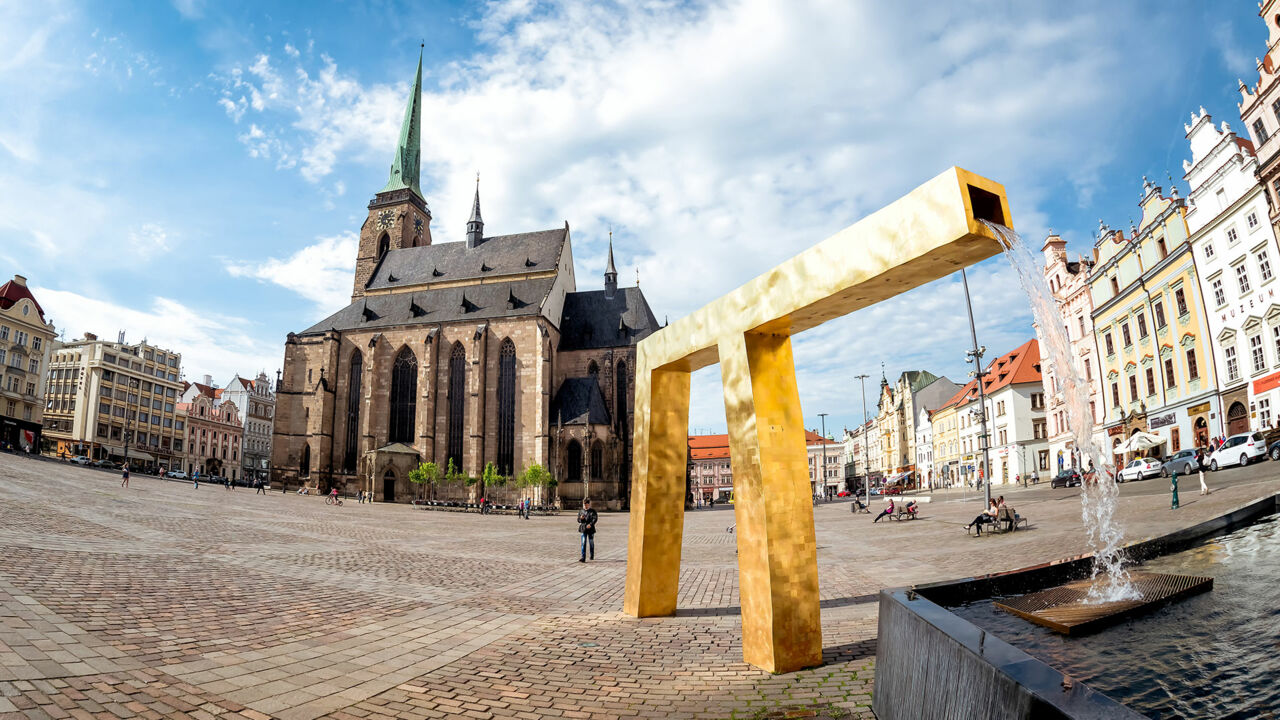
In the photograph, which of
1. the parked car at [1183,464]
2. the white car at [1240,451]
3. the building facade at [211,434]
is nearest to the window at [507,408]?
the parked car at [1183,464]

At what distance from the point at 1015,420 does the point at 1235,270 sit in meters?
26.2

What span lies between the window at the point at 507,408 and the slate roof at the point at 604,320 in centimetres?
504

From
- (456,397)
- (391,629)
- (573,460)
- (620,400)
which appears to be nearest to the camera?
(391,629)

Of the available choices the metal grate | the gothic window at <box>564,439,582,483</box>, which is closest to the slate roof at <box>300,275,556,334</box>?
the gothic window at <box>564,439,582,483</box>

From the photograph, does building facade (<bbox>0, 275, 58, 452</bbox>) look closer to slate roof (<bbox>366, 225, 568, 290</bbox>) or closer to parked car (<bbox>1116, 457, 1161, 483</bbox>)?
slate roof (<bbox>366, 225, 568, 290</bbox>)

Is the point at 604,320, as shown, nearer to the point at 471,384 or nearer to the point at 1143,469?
the point at 471,384

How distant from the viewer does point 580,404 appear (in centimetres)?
4972

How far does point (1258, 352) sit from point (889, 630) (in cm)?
3401

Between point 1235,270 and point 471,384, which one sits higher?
point 1235,270

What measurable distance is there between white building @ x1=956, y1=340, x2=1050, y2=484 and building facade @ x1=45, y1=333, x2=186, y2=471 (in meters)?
86.4

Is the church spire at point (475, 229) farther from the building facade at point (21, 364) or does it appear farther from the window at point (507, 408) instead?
the building facade at point (21, 364)

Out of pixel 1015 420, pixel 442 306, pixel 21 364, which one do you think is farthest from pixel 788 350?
pixel 21 364

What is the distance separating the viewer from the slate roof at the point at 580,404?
48.3 meters

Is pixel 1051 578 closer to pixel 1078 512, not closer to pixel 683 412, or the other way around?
pixel 683 412
